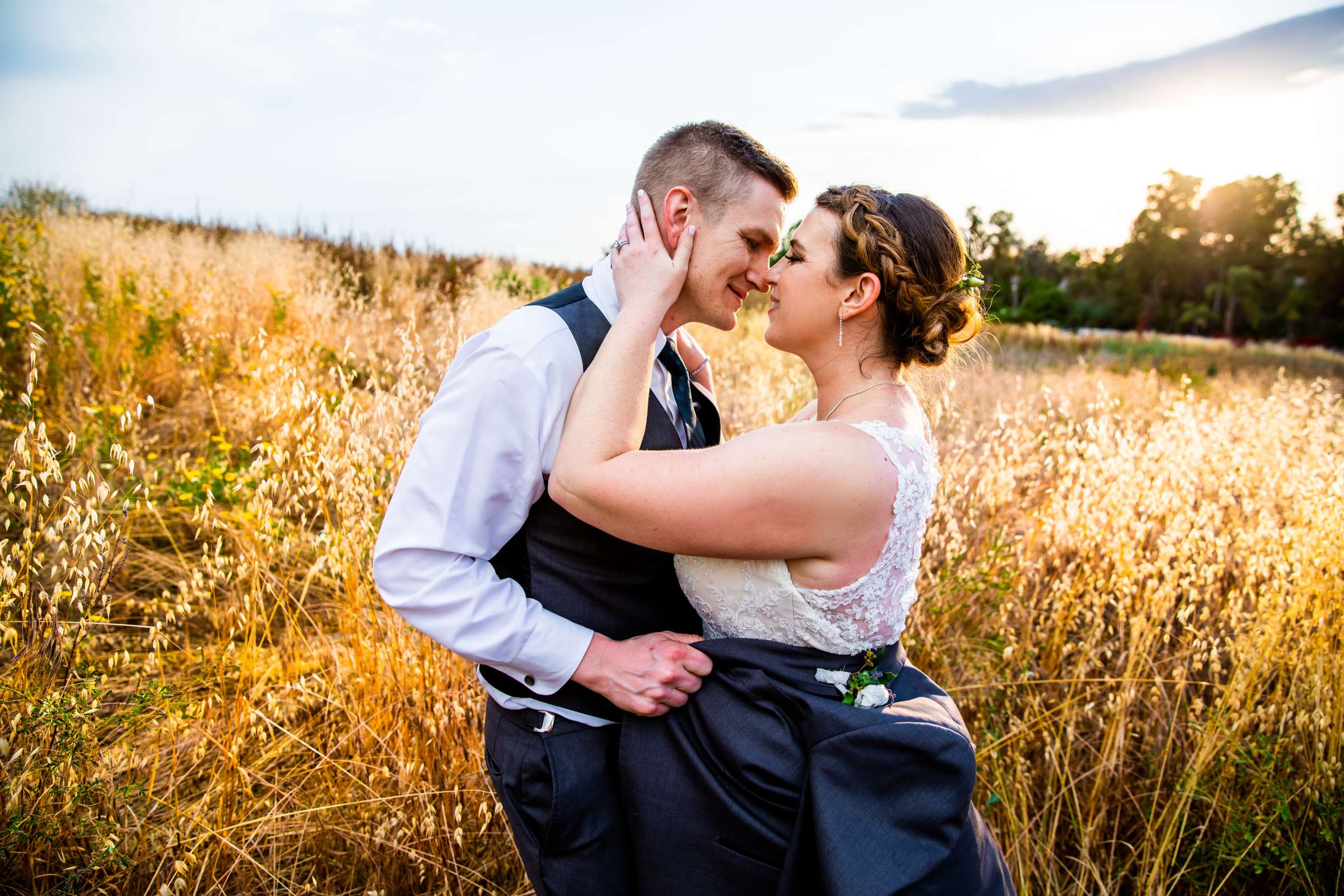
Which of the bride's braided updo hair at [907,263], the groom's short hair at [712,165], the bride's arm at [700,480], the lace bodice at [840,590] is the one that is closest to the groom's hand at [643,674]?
the lace bodice at [840,590]

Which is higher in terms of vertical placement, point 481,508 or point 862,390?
point 862,390

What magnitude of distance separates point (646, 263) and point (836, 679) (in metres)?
1.06

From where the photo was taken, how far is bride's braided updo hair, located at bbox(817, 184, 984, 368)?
1814 millimetres

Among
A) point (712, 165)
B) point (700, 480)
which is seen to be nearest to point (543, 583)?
point (700, 480)

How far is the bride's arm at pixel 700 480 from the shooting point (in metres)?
1.46

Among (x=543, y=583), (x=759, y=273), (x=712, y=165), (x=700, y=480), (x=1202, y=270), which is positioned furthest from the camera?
(x=1202, y=270)

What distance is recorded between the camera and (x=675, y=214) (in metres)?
1.95

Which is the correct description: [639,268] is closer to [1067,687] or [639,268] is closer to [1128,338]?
[1067,687]

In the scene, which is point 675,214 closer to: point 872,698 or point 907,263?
point 907,263

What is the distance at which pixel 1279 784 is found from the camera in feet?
7.64

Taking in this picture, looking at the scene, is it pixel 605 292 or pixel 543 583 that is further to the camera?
pixel 605 292

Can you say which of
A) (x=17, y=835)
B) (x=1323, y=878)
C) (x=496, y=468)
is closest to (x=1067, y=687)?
(x=1323, y=878)

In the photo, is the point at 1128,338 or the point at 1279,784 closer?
the point at 1279,784

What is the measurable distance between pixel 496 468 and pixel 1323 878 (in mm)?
2804
